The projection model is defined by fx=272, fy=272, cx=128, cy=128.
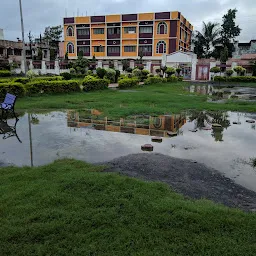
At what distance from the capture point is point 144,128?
8336mm

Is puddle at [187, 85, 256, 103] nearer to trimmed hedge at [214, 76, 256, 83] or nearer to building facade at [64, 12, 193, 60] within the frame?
trimmed hedge at [214, 76, 256, 83]

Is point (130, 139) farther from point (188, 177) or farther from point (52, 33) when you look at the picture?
point (52, 33)

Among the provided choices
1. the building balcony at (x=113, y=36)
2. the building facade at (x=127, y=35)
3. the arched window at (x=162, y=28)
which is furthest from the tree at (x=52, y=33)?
the arched window at (x=162, y=28)

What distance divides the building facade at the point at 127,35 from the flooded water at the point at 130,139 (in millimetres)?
40596

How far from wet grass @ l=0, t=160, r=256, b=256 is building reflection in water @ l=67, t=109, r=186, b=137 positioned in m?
3.96

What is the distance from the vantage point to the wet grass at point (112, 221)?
2.72 metres

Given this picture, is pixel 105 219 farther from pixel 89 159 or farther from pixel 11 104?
pixel 11 104

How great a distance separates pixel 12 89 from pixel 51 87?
2.67m

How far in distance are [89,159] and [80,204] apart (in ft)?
6.81

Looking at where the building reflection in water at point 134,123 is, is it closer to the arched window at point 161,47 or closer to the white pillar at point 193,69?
the white pillar at point 193,69

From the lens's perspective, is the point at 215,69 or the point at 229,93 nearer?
the point at 229,93

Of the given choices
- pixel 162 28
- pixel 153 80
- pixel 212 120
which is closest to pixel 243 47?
pixel 162 28

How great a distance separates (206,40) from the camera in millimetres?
48781

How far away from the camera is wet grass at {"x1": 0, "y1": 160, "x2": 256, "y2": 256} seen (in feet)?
8.93
